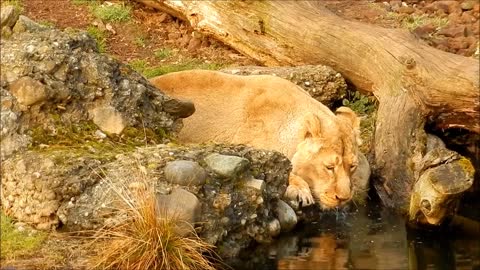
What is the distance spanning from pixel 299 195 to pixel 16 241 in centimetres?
301

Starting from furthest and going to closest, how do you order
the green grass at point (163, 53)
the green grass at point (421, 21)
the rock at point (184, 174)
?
1. the green grass at point (421, 21)
2. the green grass at point (163, 53)
3. the rock at point (184, 174)

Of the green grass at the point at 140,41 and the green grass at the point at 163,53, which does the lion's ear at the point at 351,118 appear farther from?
the green grass at the point at 140,41

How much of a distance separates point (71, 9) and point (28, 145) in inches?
267

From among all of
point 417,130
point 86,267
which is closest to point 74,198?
point 86,267

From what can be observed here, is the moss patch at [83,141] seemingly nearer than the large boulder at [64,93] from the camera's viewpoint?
Yes

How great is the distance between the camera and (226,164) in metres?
8.39

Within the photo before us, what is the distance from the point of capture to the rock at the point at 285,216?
905 cm

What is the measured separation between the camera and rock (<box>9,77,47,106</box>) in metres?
8.34

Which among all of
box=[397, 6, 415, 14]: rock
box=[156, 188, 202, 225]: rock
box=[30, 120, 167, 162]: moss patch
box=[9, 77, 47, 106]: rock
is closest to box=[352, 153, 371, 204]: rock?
box=[30, 120, 167, 162]: moss patch

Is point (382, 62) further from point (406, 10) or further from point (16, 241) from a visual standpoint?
point (16, 241)

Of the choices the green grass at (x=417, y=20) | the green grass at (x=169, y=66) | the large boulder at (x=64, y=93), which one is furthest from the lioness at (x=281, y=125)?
the green grass at (x=417, y=20)

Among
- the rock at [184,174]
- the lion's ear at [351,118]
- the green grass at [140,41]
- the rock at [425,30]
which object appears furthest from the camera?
the rock at [425,30]

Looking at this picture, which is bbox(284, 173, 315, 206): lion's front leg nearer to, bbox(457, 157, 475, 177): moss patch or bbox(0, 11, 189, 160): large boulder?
bbox(0, 11, 189, 160): large boulder

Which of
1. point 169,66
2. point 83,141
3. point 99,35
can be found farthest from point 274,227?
point 99,35
